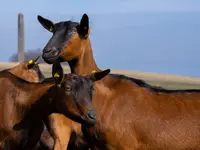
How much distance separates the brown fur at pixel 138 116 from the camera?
9094 mm

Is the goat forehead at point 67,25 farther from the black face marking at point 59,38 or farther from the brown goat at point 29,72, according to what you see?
the brown goat at point 29,72

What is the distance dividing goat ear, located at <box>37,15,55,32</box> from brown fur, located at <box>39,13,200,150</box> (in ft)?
1.72

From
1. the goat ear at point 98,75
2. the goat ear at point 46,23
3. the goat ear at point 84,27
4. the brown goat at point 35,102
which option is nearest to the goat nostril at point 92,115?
the brown goat at point 35,102

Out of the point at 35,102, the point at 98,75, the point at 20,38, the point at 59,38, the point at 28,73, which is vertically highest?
the point at 59,38

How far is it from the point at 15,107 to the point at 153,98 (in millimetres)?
2180

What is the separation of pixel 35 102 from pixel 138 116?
1.69 metres

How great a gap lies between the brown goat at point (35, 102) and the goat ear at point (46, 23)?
2.36 ft

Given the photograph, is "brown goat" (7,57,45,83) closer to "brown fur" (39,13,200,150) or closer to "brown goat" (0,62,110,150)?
"brown goat" (0,62,110,150)

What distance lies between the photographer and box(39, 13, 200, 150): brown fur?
29.8 ft

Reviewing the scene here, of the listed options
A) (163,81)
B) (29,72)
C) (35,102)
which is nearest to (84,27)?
(35,102)

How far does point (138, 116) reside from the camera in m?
9.29

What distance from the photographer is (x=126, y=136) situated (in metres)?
9.05

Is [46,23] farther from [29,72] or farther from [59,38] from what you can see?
[29,72]

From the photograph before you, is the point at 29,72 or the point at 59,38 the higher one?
the point at 59,38
